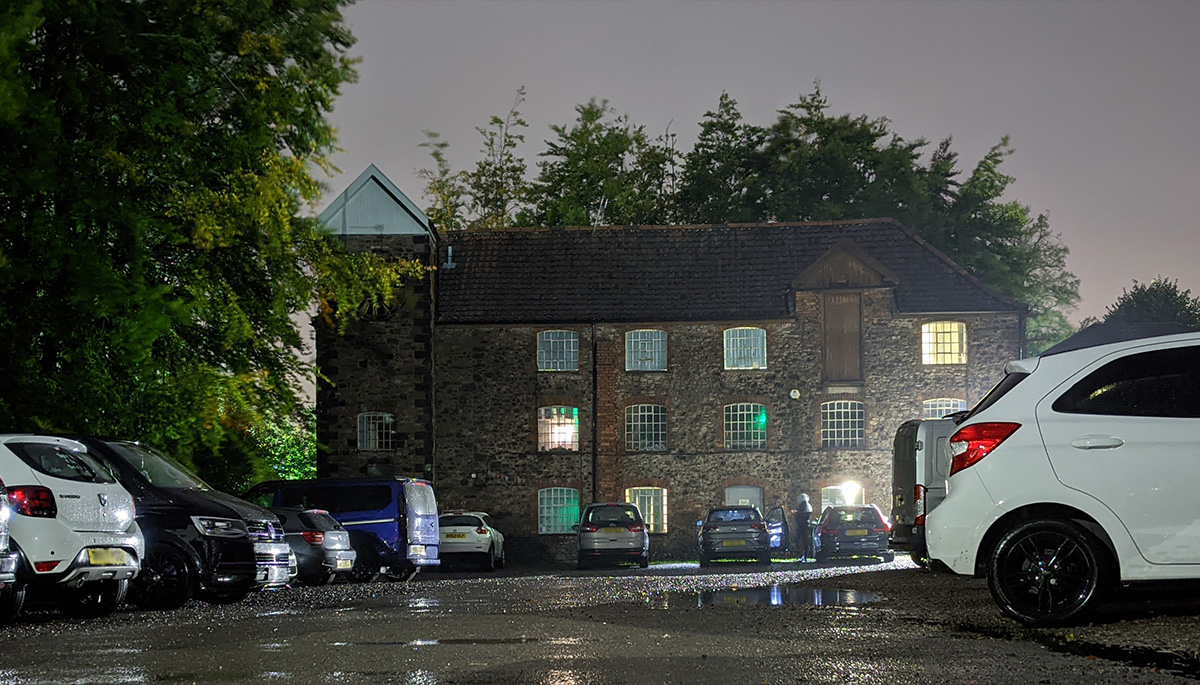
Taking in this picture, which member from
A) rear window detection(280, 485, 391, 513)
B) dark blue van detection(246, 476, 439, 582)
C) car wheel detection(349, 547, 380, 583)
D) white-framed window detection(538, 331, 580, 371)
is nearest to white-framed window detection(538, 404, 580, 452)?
white-framed window detection(538, 331, 580, 371)

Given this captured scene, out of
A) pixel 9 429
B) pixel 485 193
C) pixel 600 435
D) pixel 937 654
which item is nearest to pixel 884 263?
pixel 600 435

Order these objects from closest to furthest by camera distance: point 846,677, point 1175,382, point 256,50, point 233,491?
point 846,677
point 1175,382
point 256,50
point 233,491

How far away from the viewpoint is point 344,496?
2628 centimetres

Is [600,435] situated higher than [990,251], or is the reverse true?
[990,251]

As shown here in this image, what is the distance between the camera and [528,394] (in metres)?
48.2

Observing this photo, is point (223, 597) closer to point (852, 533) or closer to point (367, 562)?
point (367, 562)

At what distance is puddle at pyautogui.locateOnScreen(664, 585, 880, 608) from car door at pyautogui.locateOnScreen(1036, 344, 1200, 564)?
417cm

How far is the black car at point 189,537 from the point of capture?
650 inches

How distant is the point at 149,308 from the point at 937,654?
583 inches

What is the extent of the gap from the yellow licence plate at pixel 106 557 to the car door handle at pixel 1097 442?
9.08 metres

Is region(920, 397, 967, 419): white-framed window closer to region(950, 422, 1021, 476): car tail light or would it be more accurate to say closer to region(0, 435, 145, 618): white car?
region(0, 435, 145, 618): white car

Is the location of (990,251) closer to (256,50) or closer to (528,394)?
(528,394)

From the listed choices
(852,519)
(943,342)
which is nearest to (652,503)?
(943,342)

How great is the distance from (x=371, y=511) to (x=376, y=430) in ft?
71.0
